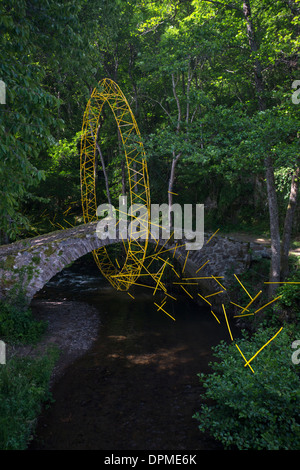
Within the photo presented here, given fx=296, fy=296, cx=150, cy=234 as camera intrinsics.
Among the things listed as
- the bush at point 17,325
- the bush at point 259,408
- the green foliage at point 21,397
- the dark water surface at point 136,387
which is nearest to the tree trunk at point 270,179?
the dark water surface at point 136,387

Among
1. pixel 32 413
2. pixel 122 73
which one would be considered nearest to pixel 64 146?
pixel 122 73

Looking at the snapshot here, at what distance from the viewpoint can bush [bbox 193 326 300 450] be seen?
208 inches

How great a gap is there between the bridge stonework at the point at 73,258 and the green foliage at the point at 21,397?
3.08m

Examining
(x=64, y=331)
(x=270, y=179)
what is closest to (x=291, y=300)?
(x=270, y=179)

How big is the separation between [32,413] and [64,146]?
13.2 m

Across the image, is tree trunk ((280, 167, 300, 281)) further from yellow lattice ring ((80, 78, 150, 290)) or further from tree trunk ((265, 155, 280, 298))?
yellow lattice ring ((80, 78, 150, 290))

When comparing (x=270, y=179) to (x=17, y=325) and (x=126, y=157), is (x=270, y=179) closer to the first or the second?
(x=126, y=157)

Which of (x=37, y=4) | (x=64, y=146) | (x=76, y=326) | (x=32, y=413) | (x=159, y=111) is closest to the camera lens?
(x=32, y=413)

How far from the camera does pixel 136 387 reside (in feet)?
25.4

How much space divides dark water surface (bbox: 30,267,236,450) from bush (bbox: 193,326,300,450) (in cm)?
45

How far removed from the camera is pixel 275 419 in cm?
536

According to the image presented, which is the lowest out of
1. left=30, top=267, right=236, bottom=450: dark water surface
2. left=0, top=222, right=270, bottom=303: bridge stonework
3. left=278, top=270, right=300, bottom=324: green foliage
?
→ left=30, top=267, right=236, bottom=450: dark water surface

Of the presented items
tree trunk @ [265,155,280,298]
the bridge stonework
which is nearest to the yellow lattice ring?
the bridge stonework
